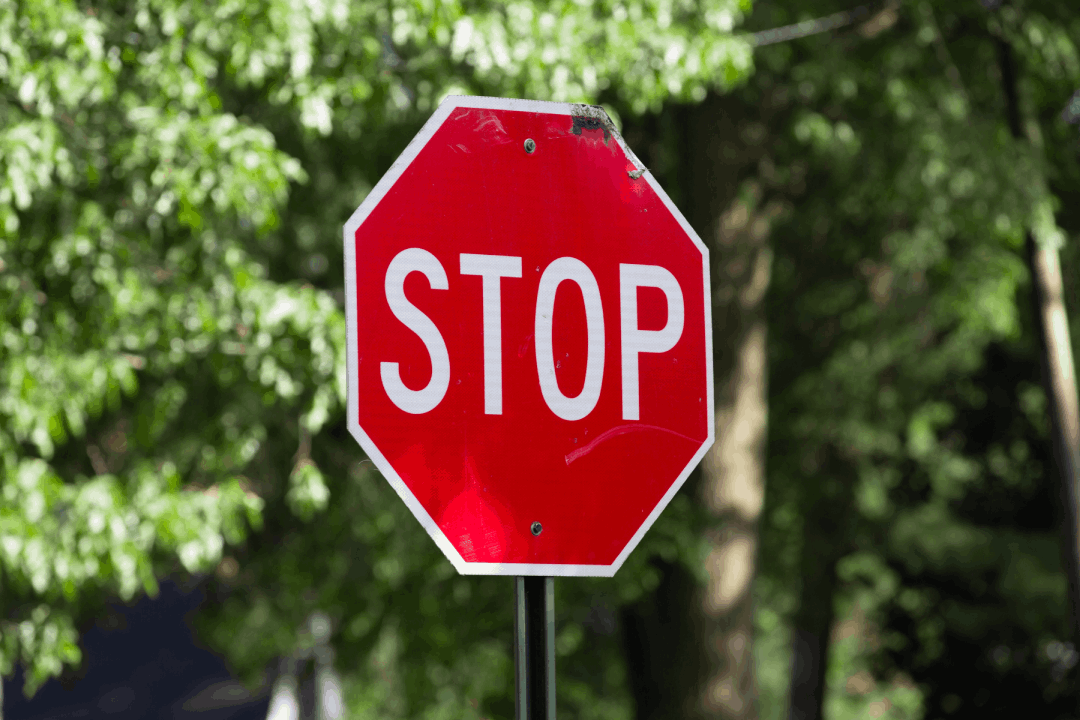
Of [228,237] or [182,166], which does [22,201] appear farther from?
[228,237]

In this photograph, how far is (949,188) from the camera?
31.6 ft

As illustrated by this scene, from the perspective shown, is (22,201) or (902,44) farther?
(902,44)

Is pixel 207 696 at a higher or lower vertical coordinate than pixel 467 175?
lower

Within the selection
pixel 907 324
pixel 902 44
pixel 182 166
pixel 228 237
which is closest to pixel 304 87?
pixel 182 166

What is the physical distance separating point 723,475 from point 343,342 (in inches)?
152

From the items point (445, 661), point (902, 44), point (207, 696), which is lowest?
point (207, 696)

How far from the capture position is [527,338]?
1.86 m

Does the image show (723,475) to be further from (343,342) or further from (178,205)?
(178,205)

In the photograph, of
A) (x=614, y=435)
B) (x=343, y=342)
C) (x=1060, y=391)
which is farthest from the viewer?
(x=1060, y=391)

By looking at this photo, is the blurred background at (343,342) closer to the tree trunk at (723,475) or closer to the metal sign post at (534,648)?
the tree trunk at (723,475)

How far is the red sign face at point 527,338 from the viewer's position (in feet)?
5.84

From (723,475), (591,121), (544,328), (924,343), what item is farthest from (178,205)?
(924,343)

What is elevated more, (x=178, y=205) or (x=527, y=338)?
(x=178, y=205)

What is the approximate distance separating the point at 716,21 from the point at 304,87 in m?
1.97
